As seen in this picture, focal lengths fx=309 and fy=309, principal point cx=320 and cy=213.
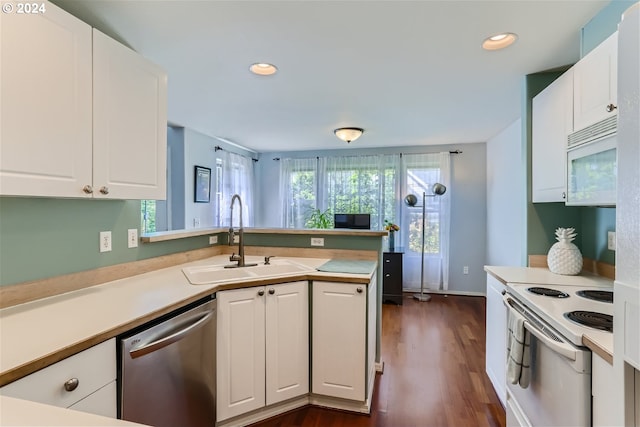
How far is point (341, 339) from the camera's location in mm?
1938

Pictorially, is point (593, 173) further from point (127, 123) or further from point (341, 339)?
point (127, 123)

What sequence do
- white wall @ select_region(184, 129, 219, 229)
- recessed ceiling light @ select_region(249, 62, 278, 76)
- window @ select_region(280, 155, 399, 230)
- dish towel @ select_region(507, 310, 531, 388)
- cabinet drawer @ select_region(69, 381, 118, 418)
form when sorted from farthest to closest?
window @ select_region(280, 155, 399, 230)
white wall @ select_region(184, 129, 219, 229)
recessed ceiling light @ select_region(249, 62, 278, 76)
dish towel @ select_region(507, 310, 531, 388)
cabinet drawer @ select_region(69, 381, 118, 418)

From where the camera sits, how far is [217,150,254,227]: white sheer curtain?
183 inches

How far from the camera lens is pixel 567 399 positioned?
1.13 meters

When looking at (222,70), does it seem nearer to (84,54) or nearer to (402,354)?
(84,54)

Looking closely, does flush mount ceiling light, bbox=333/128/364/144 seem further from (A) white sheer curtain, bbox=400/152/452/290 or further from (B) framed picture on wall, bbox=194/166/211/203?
(B) framed picture on wall, bbox=194/166/211/203

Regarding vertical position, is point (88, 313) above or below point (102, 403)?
above

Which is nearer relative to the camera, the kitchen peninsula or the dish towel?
the kitchen peninsula

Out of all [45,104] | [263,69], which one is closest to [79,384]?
[45,104]

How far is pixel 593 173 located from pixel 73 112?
94.7 inches

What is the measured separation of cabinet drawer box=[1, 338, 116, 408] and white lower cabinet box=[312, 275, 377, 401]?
114 centimetres

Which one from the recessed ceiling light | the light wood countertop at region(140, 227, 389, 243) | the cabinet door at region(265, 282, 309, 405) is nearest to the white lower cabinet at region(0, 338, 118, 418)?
the cabinet door at region(265, 282, 309, 405)

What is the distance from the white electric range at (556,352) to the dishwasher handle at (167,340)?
151cm

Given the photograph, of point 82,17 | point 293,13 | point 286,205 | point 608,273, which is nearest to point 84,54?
point 82,17
